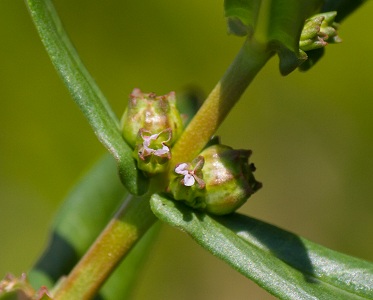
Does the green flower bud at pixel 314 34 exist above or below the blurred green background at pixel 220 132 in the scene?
above

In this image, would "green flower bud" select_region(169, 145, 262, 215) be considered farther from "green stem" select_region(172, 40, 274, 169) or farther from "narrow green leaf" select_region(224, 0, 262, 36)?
"narrow green leaf" select_region(224, 0, 262, 36)

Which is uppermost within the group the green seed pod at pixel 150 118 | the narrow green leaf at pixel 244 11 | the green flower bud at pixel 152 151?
the narrow green leaf at pixel 244 11

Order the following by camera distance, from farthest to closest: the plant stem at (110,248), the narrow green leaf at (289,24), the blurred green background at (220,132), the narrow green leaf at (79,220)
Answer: the blurred green background at (220,132)
the narrow green leaf at (79,220)
the plant stem at (110,248)
the narrow green leaf at (289,24)

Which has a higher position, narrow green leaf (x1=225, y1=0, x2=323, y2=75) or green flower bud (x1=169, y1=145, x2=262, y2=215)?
narrow green leaf (x1=225, y1=0, x2=323, y2=75)

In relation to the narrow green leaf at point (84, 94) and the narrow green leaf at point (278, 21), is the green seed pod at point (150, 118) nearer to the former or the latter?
the narrow green leaf at point (84, 94)

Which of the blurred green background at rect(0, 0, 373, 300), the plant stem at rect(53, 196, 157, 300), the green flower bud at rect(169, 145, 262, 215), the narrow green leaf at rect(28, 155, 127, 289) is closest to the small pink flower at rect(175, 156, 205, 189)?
the green flower bud at rect(169, 145, 262, 215)

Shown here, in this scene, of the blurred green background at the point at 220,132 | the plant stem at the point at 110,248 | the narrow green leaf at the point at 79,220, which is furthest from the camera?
the blurred green background at the point at 220,132

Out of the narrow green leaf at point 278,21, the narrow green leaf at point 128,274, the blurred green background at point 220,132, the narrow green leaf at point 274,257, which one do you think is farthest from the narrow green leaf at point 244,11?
the blurred green background at point 220,132

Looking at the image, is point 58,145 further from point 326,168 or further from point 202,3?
point 326,168
